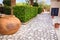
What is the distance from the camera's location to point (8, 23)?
14.2 feet

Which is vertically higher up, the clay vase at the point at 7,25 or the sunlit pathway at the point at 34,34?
the clay vase at the point at 7,25

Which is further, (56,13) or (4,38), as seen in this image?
(56,13)

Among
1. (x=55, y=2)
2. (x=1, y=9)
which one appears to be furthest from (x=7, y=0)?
(x=55, y=2)

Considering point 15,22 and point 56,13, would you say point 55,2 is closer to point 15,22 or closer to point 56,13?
point 56,13

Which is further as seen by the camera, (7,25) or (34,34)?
(34,34)

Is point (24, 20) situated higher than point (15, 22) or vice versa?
point (15, 22)

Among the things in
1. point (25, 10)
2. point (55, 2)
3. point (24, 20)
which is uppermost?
point (55, 2)

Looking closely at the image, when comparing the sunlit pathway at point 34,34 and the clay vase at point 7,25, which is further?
the sunlit pathway at point 34,34

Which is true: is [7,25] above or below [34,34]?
above

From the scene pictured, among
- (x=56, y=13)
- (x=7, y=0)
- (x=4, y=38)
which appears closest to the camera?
(x=4, y=38)

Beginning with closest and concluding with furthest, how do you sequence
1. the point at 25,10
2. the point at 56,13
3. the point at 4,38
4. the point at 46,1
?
the point at 4,38 < the point at 56,13 < the point at 25,10 < the point at 46,1

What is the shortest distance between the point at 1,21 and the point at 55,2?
277 cm

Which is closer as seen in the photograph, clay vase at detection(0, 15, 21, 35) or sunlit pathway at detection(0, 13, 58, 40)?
clay vase at detection(0, 15, 21, 35)

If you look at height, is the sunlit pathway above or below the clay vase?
below
